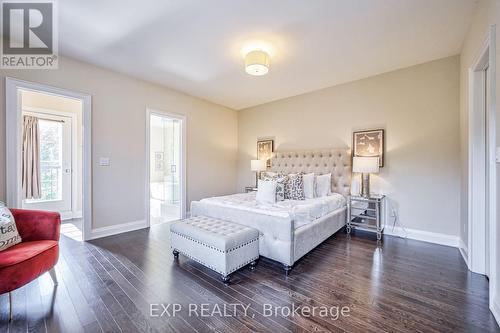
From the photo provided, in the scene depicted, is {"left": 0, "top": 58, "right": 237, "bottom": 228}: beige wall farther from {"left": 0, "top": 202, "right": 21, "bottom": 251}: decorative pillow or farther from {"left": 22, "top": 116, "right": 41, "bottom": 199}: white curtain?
{"left": 22, "top": 116, "right": 41, "bottom": 199}: white curtain

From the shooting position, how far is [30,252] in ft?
5.84

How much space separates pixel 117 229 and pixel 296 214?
3.00 metres

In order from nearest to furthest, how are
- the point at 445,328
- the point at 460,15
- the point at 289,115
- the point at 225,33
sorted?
the point at 445,328
the point at 460,15
the point at 225,33
the point at 289,115

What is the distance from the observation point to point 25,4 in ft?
7.04

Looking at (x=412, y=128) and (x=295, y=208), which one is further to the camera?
(x=412, y=128)

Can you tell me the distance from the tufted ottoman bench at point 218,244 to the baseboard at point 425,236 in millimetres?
2486

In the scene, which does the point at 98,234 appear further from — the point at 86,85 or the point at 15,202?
the point at 86,85

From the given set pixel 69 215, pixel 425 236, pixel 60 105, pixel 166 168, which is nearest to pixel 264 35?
pixel 425 236

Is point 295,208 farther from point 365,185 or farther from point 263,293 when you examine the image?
point 365,185

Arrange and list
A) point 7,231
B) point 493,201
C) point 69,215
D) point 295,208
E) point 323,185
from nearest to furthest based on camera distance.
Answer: point 493,201 < point 7,231 < point 295,208 < point 323,185 < point 69,215

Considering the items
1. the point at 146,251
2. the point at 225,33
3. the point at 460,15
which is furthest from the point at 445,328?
the point at 225,33

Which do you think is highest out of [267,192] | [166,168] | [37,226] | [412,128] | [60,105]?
[60,105]

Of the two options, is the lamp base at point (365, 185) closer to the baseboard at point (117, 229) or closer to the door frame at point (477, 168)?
the door frame at point (477, 168)

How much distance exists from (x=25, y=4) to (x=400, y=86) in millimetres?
4803
